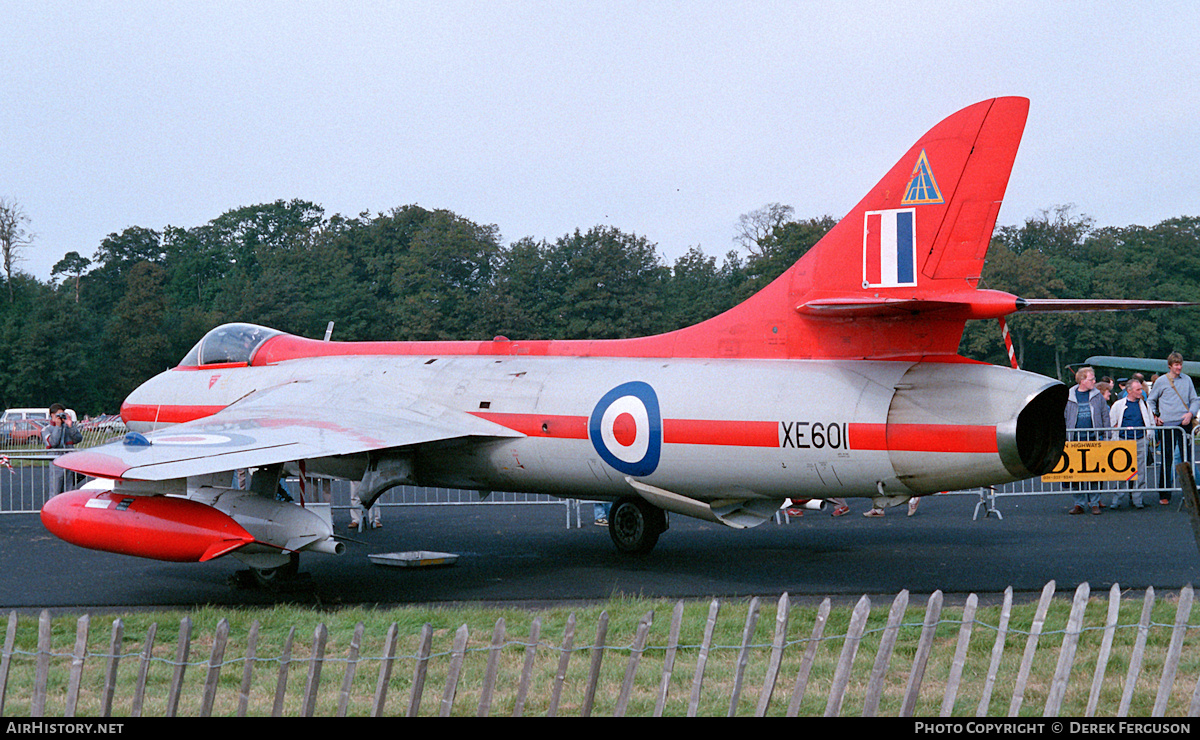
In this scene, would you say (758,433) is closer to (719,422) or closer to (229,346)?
(719,422)

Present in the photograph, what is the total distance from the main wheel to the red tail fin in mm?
2948

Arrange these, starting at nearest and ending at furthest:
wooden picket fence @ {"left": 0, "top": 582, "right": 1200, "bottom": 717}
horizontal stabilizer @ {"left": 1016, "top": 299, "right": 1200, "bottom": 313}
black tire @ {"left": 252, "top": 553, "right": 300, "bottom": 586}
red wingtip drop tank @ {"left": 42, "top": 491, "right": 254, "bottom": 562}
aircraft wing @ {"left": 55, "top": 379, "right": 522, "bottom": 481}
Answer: wooden picket fence @ {"left": 0, "top": 582, "right": 1200, "bottom": 717}
horizontal stabilizer @ {"left": 1016, "top": 299, "right": 1200, "bottom": 313}
aircraft wing @ {"left": 55, "top": 379, "right": 522, "bottom": 481}
red wingtip drop tank @ {"left": 42, "top": 491, "right": 254, "bottom": 562}
black tire @ {"left": 252, "top": 553, "right": 300, "bottom": 586}

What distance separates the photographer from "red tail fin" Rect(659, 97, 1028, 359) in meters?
8.17

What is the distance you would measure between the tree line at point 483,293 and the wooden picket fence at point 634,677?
4500 centimetres

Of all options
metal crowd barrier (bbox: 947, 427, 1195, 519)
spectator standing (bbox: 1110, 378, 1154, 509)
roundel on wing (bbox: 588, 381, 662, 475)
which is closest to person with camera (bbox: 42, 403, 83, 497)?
roundel on wing (bbox: 588, 381, 662, 475)

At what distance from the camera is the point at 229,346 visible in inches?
522

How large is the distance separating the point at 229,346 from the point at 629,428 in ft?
20.9

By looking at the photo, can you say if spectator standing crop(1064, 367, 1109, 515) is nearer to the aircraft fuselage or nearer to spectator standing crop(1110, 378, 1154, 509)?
spectator standing crop(1110, 378, 1154, 509)

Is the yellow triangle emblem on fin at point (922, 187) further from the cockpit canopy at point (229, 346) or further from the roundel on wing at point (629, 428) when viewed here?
the cockpit canopy at point (229, 346)

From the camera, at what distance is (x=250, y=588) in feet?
32.5

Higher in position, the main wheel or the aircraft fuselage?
the aircraft fuselage

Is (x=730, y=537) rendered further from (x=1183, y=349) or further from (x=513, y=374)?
(x=1183, y=349)


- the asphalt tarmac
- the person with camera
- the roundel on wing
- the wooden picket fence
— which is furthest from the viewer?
the person with camera
